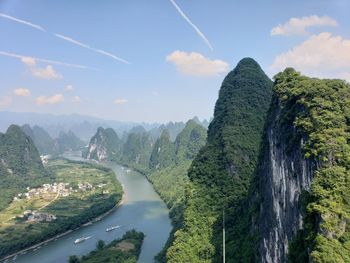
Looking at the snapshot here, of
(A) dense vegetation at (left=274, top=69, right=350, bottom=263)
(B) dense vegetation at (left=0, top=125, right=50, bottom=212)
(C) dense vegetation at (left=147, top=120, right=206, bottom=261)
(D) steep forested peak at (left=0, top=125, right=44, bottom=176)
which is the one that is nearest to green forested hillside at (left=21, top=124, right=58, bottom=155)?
(D) steep forested peak at (left=0, top=125, right=44, bottom=176)

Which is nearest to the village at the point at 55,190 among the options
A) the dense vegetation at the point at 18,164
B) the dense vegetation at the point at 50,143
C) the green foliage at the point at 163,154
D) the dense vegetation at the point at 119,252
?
the dense vegetation at the point at 18,164

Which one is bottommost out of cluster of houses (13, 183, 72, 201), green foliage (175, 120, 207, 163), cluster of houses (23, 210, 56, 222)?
cluster of houses (23, 210, 56, 222)

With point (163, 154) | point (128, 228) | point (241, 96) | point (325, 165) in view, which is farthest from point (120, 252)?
point (163, 154)

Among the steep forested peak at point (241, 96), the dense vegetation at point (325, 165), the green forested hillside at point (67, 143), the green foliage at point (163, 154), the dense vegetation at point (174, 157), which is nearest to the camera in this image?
the dense vegetation at point (325, 165)

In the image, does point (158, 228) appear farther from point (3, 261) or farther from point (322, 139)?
point (322, 139)

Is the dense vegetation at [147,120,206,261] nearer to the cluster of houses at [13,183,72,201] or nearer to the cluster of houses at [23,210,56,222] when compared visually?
the cluster of houses at [13,183,72,201]

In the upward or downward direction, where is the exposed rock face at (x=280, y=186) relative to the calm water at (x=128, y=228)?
upward

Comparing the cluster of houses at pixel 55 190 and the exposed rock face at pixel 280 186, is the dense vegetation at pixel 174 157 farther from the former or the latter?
the exposed rock face at pixel 280 186
